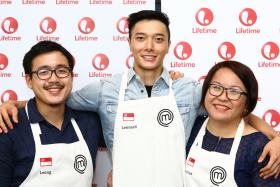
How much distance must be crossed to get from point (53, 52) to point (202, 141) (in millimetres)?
775

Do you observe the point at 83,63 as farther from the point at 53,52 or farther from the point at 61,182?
the point at 61,182

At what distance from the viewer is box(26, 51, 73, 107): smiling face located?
1.58 meters

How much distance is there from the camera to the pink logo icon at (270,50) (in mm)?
2178

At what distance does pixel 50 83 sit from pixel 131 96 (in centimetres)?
39

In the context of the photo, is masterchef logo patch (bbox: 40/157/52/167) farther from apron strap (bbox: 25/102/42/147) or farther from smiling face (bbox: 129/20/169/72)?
smiling face (bbox: 129/20/169/72)

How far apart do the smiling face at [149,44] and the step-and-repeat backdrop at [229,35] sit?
17.9 inches

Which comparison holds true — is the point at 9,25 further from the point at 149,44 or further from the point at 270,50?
the point at 270,50

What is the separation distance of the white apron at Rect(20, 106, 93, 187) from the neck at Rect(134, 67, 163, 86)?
43cm

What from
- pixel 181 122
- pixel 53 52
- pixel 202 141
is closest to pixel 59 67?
pixel 53 52

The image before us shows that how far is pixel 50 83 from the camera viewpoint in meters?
1.57

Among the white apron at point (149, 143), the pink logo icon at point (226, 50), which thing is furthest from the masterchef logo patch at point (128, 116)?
the pink logo icon at point (226, 50)

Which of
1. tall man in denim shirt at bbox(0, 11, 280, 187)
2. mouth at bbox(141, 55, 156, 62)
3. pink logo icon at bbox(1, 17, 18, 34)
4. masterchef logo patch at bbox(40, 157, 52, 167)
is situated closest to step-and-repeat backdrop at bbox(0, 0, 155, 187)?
pink logo icon at bbox(1, 17, 18, 34)

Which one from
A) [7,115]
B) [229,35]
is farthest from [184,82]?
[7,115]

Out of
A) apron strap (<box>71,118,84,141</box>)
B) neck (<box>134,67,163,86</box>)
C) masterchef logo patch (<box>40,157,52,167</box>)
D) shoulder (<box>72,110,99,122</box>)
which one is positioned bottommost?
masterchef logo patch (<box>40,157,52,167</box>)
